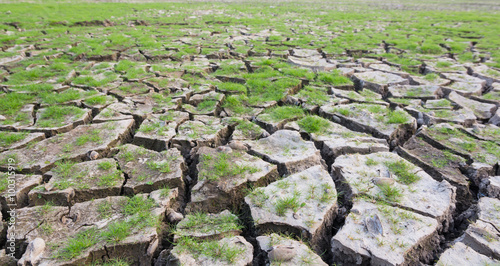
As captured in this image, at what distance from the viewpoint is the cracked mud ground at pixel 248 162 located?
1938mm

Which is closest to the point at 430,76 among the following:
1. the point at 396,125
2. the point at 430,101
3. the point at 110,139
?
the point at 430,101

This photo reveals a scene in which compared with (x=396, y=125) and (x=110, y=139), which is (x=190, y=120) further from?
(x=396, y=125)

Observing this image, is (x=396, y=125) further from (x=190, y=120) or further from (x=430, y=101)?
(x=190, y=120)

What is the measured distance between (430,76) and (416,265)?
452 cm

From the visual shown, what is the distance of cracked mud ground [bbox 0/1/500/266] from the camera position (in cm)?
194

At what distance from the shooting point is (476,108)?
4109mm

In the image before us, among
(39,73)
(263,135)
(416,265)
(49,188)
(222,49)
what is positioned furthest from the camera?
(222,49)

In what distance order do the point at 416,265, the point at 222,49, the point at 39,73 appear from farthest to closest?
the point at 222,49, the point at 39,73, the point at 416,265

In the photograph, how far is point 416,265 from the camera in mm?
1876

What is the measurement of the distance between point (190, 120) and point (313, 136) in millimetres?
1578

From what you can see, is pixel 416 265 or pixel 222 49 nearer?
pixel 416 265

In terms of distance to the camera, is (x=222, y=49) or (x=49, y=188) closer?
(x=49, y=188)

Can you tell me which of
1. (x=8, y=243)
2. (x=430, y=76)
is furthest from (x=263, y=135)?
(x=430, y=76)

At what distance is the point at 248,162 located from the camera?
2.75 meters
